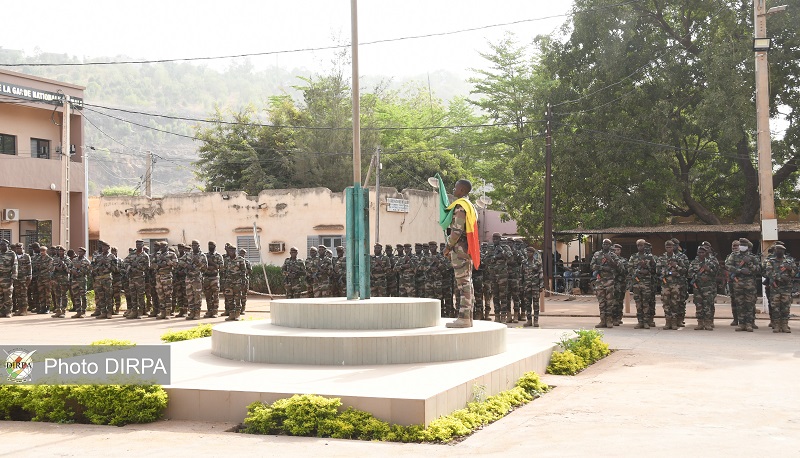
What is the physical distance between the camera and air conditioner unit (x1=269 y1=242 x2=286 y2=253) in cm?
3031

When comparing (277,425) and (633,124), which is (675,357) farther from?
(633,124)

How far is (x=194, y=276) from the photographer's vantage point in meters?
19.3

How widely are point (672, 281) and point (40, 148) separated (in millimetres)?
24294

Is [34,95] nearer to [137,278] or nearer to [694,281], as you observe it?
[137,278]

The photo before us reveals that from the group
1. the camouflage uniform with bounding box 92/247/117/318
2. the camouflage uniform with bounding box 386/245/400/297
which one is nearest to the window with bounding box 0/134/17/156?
the camouflage uniform with bounding box 92/247/117/318

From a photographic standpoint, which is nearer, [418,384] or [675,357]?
[418,384]

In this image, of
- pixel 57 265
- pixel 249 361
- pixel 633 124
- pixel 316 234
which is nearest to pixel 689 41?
pixel 633 124

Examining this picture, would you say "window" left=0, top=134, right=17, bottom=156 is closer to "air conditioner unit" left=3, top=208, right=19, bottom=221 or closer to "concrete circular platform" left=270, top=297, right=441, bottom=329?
"air conditioner unit" left=3, top=208, right=19, bottom=221

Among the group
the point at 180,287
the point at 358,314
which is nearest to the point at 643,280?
the point at 358,314

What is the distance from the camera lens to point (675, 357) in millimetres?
12258

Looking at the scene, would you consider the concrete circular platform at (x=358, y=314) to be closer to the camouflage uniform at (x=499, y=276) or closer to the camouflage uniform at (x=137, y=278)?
the camouflage uniform at (x=499, y=276)

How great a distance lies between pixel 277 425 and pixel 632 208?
24019mm

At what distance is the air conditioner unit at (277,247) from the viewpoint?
30.3 m

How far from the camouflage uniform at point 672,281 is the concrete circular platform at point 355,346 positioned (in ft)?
23.0
